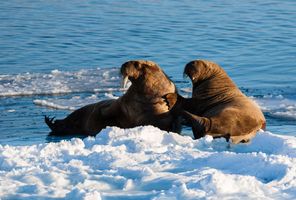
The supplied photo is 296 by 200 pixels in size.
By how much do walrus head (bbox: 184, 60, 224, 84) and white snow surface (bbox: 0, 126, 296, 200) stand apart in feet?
10.3

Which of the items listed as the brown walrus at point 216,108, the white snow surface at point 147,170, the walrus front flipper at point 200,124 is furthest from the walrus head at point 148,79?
the white snow surface at point 147,170

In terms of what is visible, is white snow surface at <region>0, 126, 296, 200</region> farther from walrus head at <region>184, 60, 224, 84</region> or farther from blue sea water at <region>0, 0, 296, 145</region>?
walrus head at <region>184, 60, 224, 84</region>

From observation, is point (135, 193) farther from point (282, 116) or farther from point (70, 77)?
point (70, 77)

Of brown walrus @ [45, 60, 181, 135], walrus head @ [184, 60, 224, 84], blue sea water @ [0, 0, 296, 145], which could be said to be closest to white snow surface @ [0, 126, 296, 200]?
brown walrus @ [45, 60, 181, 135]

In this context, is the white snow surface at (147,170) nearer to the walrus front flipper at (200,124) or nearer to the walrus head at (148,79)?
the walrus front flipper at (200,124)

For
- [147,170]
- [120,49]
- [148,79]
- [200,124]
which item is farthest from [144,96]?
[120,49]

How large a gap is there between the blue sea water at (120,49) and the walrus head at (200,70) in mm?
963

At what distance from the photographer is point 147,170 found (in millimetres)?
5746

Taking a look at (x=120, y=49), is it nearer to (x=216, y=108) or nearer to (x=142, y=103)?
(x=142, y=103)

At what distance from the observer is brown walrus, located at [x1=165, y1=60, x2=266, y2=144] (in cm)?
888

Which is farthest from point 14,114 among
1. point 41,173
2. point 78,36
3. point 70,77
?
point 78,36

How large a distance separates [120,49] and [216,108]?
28.7 ft

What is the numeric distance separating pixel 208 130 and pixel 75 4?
672 inches

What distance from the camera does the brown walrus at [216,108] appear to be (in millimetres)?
8875
